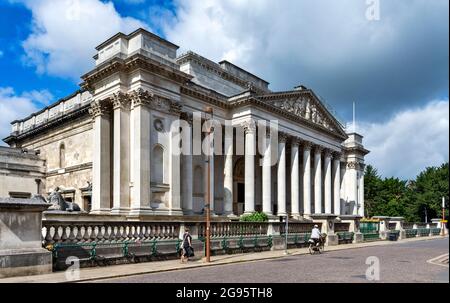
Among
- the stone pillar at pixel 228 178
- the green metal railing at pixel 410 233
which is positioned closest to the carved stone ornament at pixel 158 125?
the stone pillar at pixel 228 178

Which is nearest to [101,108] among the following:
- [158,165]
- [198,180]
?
[158,165]

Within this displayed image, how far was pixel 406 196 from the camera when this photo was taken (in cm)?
9375

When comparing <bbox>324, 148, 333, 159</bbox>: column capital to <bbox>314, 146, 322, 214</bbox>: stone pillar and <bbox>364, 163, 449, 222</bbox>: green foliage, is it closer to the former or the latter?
<bbox>314, 146, 322, 214</bbox>: stone pillar

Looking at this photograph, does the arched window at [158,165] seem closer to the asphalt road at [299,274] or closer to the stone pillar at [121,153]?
the stone pillar at [121,153]

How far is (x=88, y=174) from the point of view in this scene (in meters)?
37.2

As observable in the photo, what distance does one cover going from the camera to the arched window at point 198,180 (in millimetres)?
38281

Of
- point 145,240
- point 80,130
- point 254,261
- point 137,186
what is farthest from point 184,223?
point 80,130

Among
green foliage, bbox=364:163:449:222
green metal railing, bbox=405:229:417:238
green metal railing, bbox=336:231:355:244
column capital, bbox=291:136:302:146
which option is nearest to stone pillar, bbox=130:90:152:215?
green metal railing, bbox=336:231:355:244

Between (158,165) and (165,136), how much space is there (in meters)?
2.13

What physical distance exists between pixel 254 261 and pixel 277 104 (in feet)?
75.9

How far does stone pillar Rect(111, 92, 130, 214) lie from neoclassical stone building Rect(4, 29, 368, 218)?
69 mm

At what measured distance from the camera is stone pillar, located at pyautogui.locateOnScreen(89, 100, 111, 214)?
30.4 meters

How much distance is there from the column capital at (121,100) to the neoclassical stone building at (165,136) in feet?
0.22
